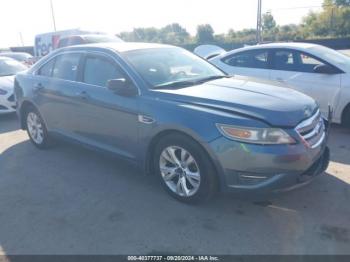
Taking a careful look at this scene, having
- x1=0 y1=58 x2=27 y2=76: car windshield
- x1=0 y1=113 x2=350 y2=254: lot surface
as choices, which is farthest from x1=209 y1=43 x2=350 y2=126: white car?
x1=0 y1=58 x2=27 y2=76: car windshield

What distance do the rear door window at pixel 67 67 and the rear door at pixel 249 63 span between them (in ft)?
10.6

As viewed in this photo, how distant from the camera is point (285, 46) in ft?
20.3

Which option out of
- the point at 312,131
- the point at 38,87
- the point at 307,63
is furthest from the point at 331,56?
the point at 38,87

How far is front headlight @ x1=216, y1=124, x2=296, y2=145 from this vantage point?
2998 millimetres

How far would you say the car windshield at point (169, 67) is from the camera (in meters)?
3.89

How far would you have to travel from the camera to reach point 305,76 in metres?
5.87

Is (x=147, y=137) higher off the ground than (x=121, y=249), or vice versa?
(x=147, y=137)

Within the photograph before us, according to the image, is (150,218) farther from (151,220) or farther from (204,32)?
(204,32)

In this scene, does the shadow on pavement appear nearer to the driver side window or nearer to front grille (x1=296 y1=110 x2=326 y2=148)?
front grille (x1=296 y1=110 x2=326 y2=148)

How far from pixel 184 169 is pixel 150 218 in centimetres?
59

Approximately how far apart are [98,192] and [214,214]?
4.68 ft

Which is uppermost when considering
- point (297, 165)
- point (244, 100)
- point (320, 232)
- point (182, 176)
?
point (244, 100)

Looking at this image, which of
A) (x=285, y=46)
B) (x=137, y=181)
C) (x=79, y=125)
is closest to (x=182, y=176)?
(x=137, y=181)

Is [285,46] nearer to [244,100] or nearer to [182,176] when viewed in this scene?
[244,100]
